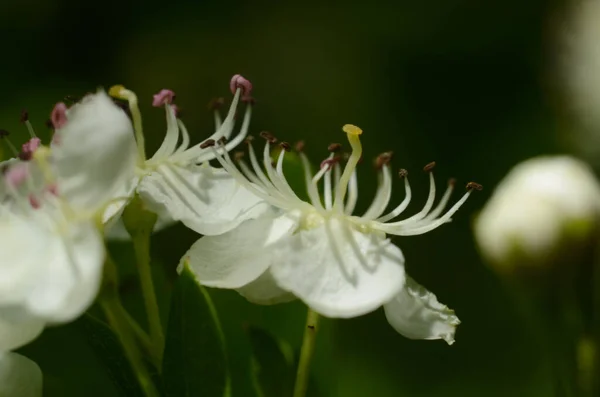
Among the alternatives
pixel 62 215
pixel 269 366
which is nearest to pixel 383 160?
pixel 269 366

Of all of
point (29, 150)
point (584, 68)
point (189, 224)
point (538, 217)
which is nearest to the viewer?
point (29, 150)

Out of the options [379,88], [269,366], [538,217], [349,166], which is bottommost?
[379,88]

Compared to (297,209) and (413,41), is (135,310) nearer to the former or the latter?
(297,209)

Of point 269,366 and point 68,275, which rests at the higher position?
point 68,275

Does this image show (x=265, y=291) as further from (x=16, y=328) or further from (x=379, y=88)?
(x=379, y=88)

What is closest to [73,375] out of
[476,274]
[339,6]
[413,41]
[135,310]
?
[135,310]

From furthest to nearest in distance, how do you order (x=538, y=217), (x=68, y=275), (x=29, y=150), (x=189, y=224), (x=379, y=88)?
(x=379, y=88)
(x=538, y=217)
(x=189, y=224)
(x=29, y=150)
(x=68, y=275)

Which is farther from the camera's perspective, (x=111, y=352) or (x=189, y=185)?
(x=189, y=185)
